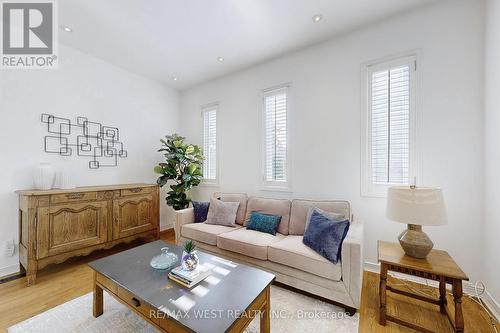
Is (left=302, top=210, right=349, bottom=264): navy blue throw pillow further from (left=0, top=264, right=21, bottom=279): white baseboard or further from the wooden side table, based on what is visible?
(left=0, top=264, right=21, bottom=279): white baseboard

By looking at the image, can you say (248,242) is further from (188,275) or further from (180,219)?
(180,219)

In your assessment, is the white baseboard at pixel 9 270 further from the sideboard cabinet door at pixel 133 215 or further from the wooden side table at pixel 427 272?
the wooden side table at pixel 427 272

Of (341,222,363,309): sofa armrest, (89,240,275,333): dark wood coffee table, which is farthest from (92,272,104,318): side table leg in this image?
(341,222,363,309): sofa armrest

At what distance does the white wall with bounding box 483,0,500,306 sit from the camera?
177 centimetres

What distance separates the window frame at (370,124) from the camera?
2238mm

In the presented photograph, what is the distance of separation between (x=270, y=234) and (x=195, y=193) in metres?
2.28

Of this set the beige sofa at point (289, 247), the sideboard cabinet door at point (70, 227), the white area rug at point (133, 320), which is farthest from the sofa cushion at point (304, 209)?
the sideboard cabinet door at point (70, 227)

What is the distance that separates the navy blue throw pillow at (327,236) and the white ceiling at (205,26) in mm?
2284

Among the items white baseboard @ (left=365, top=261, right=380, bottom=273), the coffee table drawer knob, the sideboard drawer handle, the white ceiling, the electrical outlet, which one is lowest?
white baseboard @ (left=365, top=261, right=380, bottom=273)

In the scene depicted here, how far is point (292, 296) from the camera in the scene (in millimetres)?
2041

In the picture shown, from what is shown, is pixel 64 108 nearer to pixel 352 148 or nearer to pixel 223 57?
pixel 223 57

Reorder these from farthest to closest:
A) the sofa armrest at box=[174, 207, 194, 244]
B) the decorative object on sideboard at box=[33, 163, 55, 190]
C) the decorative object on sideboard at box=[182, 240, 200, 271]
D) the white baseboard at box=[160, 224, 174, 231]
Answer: the white baseboard at box=[160, 224, 174, 231] → the sofa armrest at box=[174, 207, 194, 244] → the decorative object on sideboard at box=[33, 163, 55, 190] → the decorative object on sideboard at box=[182, 240, 200, 271]

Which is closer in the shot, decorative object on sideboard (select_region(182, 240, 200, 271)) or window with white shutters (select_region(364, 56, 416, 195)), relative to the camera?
decorative object on sideboard (select_region(182, 240, 200, 271))
